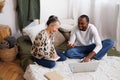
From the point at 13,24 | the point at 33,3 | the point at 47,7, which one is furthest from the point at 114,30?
the point at 13,24

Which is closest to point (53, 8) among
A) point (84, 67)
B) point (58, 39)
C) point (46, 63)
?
point (58, 39)

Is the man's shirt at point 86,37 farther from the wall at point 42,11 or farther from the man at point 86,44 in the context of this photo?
the wall at point 42,11

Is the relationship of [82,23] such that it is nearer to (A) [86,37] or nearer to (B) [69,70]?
(A) [86,37]

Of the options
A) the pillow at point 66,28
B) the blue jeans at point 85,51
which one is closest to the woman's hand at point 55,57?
the blue jeans at point 85,51

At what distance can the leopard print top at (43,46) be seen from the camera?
→ 2.27 metres

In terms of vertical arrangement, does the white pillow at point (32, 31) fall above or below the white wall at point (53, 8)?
below

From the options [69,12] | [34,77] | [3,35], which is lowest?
[34,77]

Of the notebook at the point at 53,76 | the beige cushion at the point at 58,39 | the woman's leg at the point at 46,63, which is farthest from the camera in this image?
the beige cushion at the point at 58,39

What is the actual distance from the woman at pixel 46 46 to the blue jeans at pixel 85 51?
26 centimetres

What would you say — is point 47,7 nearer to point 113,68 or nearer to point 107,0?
point 107,0

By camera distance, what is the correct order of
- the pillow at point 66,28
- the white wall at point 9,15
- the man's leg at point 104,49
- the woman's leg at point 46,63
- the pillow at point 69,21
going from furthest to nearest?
the pillow at point 69,21, the white wall at point 9,15, the pillow at point 66,28, the man's leg at point 104,49, the woman's leg at point 46,63

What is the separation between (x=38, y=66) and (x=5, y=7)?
133 centimetres

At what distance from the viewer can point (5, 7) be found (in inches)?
127

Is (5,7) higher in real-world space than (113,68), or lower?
higher
